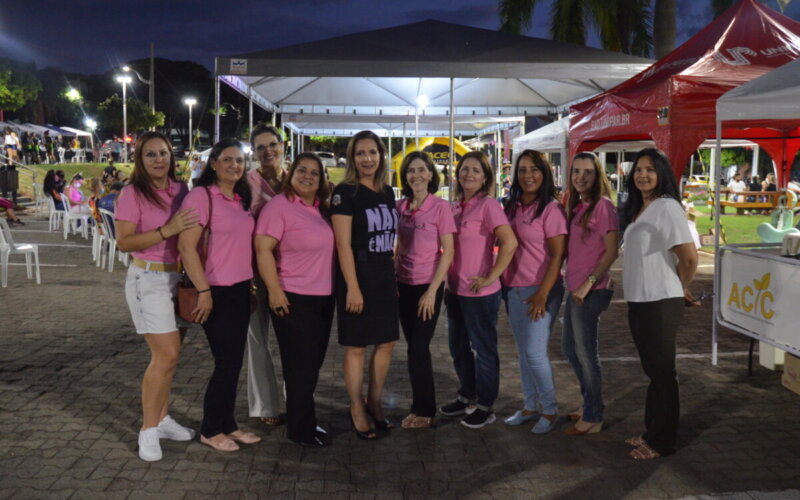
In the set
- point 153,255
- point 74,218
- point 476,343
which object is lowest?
point 476,343

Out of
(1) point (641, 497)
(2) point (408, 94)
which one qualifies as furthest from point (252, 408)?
(2) point (408, 94)

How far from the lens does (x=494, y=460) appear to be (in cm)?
390

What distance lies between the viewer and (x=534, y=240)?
4.19m

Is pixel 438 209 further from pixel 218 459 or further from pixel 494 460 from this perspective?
pixel 218 459

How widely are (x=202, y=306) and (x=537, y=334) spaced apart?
77.5 inches

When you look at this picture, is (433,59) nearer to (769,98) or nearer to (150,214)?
(769,98)

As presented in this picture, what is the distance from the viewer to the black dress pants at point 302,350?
397 cm

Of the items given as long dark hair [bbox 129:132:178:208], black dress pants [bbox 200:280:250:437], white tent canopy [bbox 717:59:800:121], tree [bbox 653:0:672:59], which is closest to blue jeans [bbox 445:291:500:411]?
black dress pants [bbox 200:280:250:437]

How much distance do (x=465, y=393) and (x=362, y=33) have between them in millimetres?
6598

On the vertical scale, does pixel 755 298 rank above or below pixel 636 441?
above

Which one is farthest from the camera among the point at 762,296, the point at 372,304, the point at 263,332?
the point at 762,296

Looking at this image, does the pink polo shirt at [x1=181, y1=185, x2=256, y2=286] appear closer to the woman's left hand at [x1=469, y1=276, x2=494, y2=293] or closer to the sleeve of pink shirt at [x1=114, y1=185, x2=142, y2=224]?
the sleeve of pink shirt at [x1=114, y1=185, x2=142, y2=224]

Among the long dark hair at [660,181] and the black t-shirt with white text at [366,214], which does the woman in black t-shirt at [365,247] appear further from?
the long dark hair at [660,181]

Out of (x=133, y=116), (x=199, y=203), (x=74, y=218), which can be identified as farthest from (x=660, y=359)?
(x=133, y=116)
